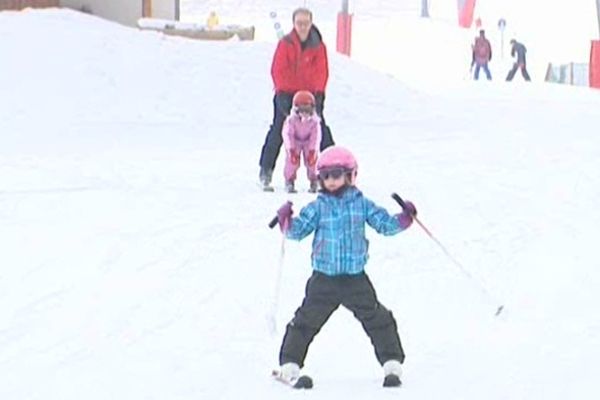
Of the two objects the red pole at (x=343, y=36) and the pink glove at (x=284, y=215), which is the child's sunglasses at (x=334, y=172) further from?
the red pole at (x=343, y=36)

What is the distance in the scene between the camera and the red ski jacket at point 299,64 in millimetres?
10148

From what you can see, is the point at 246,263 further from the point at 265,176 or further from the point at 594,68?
the point at 594,68

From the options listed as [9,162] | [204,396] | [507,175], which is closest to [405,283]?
[204,396]

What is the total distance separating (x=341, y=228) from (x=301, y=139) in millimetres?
4245

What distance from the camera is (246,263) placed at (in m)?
8.02

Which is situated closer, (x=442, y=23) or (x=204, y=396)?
(x=204, y=396)

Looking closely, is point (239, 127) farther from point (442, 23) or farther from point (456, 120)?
point (442, 23)

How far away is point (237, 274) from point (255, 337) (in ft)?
3.46

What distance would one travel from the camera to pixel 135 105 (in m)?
17.0

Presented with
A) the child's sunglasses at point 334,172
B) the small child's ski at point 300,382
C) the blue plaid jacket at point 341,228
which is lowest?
the small child's ski at point 300,382

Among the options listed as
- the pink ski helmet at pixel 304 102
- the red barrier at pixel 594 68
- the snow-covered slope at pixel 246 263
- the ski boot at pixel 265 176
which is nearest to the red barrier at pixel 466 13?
the red barrier at pixel 594 68

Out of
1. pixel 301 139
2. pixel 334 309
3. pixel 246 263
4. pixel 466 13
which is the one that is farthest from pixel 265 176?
pixel 466 13

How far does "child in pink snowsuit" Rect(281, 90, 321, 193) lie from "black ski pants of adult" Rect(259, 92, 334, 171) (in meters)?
0.17

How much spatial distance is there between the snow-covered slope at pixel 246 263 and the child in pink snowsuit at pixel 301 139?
247mm
